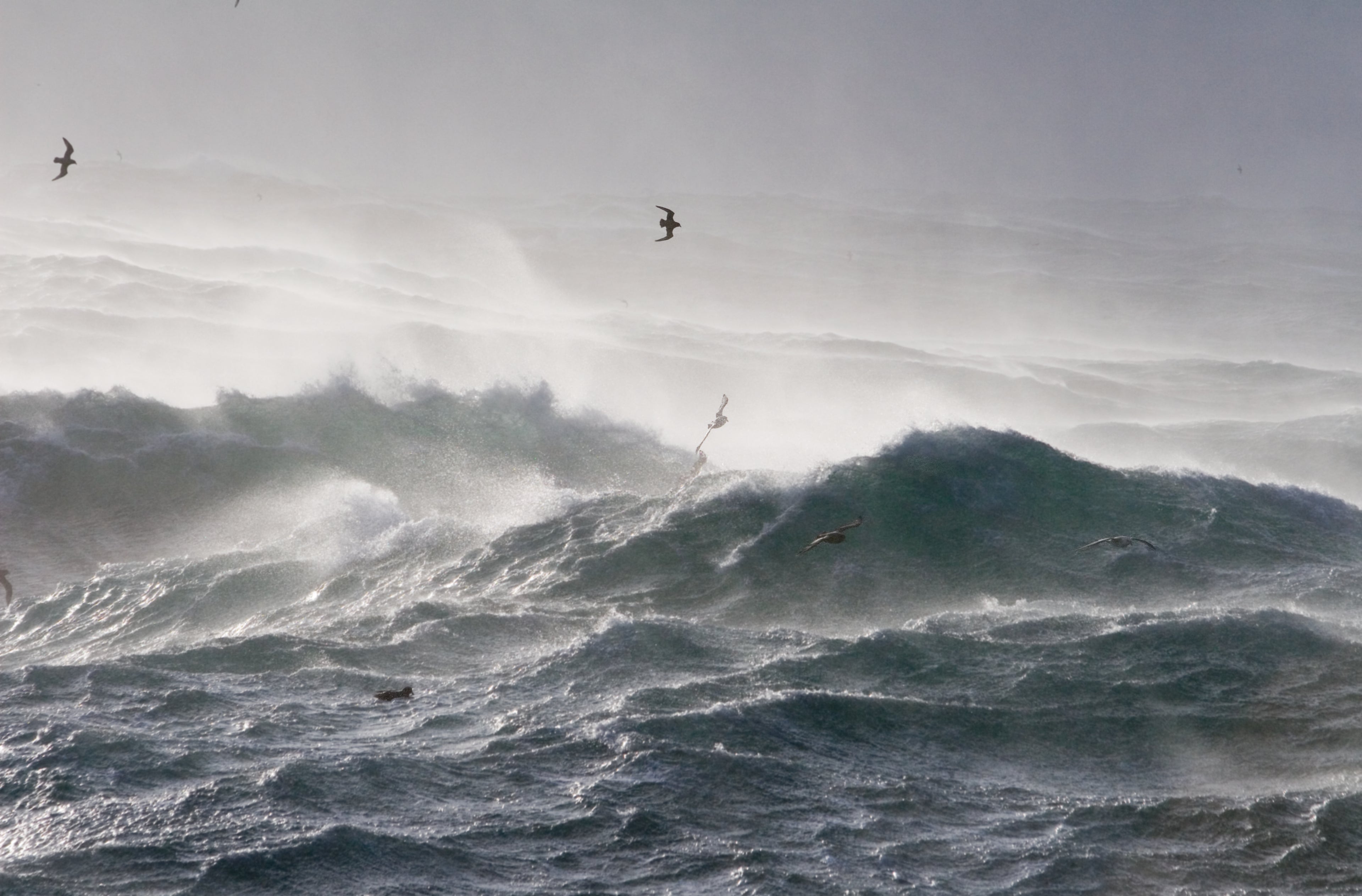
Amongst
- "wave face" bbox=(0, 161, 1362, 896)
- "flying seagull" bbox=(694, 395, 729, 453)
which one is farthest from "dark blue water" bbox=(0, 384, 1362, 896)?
"flying seagull" bbox=(694, 395, 729, 453)

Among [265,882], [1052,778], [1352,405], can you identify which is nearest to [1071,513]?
[1052,778]

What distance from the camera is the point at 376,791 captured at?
30.8ft

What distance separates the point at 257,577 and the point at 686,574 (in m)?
5.59

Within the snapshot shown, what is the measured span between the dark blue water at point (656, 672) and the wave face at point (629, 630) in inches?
2.0

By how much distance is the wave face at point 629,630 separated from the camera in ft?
28.9

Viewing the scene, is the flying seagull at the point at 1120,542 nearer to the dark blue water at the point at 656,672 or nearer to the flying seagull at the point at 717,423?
the dark blue water at the point at 656,672

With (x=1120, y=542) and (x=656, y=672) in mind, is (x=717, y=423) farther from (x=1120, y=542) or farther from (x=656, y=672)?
(x=1120, y=542)

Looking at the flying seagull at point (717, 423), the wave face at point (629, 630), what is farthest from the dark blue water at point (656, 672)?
the flying seagull at point (717, 423)

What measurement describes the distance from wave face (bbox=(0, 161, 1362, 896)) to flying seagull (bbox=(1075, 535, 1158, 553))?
143 mm

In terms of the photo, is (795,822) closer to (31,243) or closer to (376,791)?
(376,791)

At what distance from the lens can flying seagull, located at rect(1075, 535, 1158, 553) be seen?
43.9ft

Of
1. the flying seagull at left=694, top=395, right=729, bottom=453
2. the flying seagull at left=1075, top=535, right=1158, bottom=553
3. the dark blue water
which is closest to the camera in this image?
the dark blue water

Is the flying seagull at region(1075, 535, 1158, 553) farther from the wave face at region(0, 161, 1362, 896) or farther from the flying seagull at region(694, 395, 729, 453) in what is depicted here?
→ the flying seagull at region(694, 395, 729, 453)

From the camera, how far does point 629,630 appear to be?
13102 millimetres
